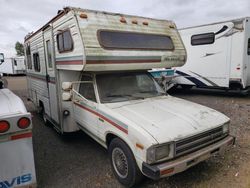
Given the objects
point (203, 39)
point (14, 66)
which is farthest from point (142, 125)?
point (14, 66)

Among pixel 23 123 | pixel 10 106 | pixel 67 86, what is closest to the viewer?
pixel 23 123

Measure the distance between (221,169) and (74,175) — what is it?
2.58 metres

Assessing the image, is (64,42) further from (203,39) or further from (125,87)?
(203,39)

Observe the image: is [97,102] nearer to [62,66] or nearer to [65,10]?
[62,66]

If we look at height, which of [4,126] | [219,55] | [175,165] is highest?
[219,55]

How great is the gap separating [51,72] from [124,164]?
312 centimetres

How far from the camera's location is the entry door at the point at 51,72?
5101 millimetres

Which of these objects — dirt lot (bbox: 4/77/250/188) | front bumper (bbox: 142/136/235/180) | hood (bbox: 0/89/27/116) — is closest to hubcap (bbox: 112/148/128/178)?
dirt lot (bbox: 4/77/250/188)

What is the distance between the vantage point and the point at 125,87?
4.28 metres

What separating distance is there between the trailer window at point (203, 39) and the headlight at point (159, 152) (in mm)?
8252

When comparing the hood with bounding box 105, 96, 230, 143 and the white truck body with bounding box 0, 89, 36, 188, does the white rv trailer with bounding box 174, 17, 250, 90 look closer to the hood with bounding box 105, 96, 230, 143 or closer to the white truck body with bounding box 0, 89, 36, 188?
the hood with bounding box 105, 96, 230, 143

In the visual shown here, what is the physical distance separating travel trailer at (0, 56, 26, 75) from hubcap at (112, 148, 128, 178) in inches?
1214

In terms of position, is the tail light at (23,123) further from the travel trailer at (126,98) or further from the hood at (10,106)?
the travel trailer at (126,98)

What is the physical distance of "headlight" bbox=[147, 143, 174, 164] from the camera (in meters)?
2.71
